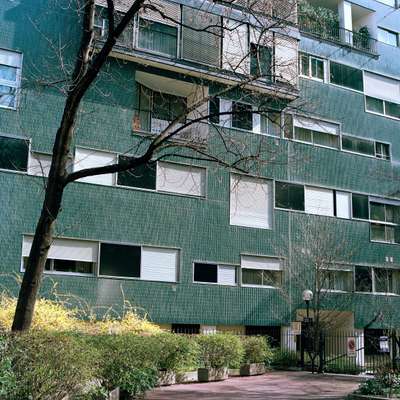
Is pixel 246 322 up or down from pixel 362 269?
down

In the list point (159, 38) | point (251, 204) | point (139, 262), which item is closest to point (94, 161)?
point (139, 262)

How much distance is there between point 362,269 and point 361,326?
2.75 meters

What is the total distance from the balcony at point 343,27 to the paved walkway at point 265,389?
715 inches

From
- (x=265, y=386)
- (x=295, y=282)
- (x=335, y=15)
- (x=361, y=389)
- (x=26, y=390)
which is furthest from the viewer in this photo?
(x=335, y=15)

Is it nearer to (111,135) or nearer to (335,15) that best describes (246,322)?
(111,135)

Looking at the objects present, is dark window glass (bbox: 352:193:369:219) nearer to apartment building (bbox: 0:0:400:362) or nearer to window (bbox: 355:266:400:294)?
apartment building (bbox: 0:0:400:362)

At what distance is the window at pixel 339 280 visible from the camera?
1128 inches

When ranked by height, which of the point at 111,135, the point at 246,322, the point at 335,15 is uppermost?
the point at 335,15

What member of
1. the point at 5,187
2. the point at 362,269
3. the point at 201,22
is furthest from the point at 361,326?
the point at 5,187

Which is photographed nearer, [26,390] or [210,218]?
[26,390]

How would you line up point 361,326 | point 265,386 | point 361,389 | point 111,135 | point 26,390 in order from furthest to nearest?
point 361,326 < point 111,135 < point 265,386 < point 361,389 < point 26,390

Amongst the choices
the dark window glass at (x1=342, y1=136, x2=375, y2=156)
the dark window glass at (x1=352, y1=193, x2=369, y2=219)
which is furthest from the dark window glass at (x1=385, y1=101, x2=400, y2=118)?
the dark window glass at (x1=352, y1=193, x2=369, y2=219)

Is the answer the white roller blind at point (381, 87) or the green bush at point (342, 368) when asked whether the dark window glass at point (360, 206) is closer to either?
the white roller blind at point (381, 87)

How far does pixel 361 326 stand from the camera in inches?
1176
